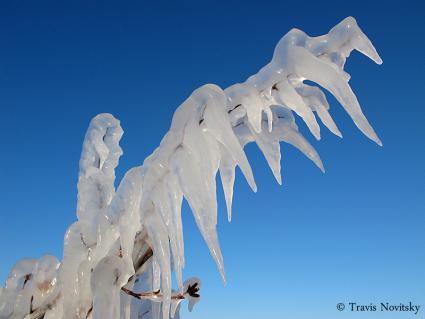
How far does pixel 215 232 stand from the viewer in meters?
2.52

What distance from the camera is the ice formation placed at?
102 inches

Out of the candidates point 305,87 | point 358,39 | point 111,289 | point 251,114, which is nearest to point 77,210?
point 111,289

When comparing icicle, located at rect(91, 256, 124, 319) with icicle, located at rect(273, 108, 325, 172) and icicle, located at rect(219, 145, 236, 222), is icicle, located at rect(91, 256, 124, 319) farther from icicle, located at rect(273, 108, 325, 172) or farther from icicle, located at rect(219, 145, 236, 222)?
icicle, located at rect(273, 108, 325, 172)

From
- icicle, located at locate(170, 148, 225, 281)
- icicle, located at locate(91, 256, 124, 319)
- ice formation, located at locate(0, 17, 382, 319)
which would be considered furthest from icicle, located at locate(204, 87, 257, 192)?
icicle, located at locate(91, 256, 124, 319)

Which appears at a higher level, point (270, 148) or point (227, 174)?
point (270, 148)

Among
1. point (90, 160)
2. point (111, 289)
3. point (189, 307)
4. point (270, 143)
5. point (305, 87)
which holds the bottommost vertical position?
point (111, 289)

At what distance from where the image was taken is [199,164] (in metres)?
2.64

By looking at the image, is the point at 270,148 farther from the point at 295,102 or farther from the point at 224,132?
the point at 224,132

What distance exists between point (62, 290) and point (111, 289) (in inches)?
28.1

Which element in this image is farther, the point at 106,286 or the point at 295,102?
the point at 106,286

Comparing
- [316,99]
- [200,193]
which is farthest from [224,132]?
[316,99]

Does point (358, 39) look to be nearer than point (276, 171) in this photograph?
Yes

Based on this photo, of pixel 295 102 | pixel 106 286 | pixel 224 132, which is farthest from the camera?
pixel 106 286

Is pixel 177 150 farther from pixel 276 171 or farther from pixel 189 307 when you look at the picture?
pixel 189 307
